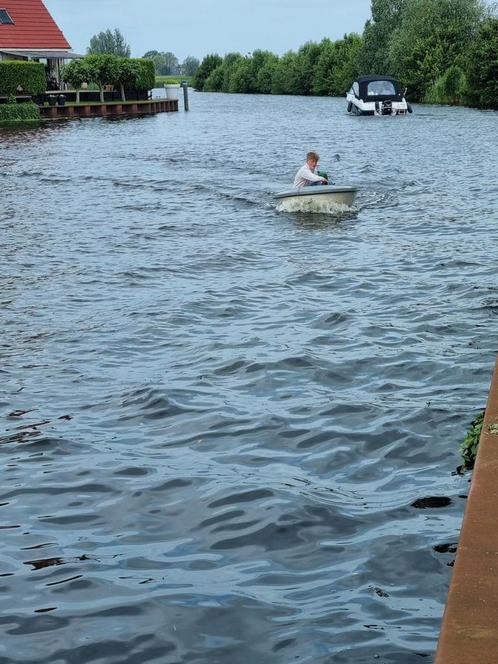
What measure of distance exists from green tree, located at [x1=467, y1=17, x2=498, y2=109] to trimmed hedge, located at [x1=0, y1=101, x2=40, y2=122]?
2665cm

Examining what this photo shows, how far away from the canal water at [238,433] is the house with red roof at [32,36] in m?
51.6

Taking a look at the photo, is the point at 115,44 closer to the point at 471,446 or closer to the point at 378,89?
the point at 378,89

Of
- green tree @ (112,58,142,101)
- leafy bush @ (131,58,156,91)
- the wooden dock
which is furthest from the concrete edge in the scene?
leafy bush @ (131,58,156,91)

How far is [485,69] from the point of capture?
2461 inches

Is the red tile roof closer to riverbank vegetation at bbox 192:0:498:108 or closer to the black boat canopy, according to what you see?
the black boat canopy

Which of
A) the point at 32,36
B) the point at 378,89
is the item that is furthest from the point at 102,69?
the point at 378,89

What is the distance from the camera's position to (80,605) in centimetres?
521

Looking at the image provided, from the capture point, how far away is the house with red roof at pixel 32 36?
66.6 meters

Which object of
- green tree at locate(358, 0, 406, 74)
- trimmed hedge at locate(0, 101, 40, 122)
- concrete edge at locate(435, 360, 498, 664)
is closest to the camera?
concrete edge at locate(435, 360, 498, 664)

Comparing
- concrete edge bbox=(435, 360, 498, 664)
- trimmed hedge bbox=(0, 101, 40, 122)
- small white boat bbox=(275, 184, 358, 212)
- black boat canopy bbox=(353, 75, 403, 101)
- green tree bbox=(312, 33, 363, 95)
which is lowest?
concrete edge bbox=(435, 360, 498, 664)

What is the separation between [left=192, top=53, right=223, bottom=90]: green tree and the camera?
5846 inches

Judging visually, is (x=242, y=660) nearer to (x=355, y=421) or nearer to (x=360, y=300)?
(x=355, y=421)

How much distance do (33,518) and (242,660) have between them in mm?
2101

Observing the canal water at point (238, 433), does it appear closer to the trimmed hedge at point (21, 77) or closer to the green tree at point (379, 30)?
the trimmed hedge at point (21, 77)
